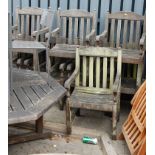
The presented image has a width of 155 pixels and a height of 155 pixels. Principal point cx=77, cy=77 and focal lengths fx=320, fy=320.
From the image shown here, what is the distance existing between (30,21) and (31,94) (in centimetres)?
250

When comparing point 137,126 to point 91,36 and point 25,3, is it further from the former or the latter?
point 25,3

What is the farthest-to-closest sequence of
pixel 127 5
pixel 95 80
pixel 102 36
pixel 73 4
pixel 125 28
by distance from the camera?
pixel 73 4
pixel 127 5
pixel 125 28
pixel 102 36
pixel 95 80

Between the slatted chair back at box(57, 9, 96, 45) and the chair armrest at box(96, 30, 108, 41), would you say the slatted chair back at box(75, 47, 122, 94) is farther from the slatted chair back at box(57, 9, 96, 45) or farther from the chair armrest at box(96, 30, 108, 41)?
the slatted chair back at box(57, 9, 96, 45)

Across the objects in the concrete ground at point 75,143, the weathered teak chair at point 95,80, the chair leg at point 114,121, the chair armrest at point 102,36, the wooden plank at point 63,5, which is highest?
the wooden plank at point 63,5

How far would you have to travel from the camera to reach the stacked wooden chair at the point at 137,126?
3254 millimetres

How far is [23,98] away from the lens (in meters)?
3.15

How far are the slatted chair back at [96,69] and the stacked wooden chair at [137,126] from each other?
1.79 feet

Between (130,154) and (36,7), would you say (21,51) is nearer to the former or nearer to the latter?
(36,7)

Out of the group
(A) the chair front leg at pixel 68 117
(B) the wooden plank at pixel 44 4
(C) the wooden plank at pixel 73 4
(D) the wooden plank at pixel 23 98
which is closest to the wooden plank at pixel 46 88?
(D) the wooden plank at pixel 23 98

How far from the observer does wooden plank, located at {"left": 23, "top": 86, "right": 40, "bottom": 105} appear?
10.3ft

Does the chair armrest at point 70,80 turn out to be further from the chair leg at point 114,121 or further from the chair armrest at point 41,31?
the chair armrest at point 41,31

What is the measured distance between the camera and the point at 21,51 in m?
4.86

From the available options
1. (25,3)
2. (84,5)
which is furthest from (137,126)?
(25,3)
